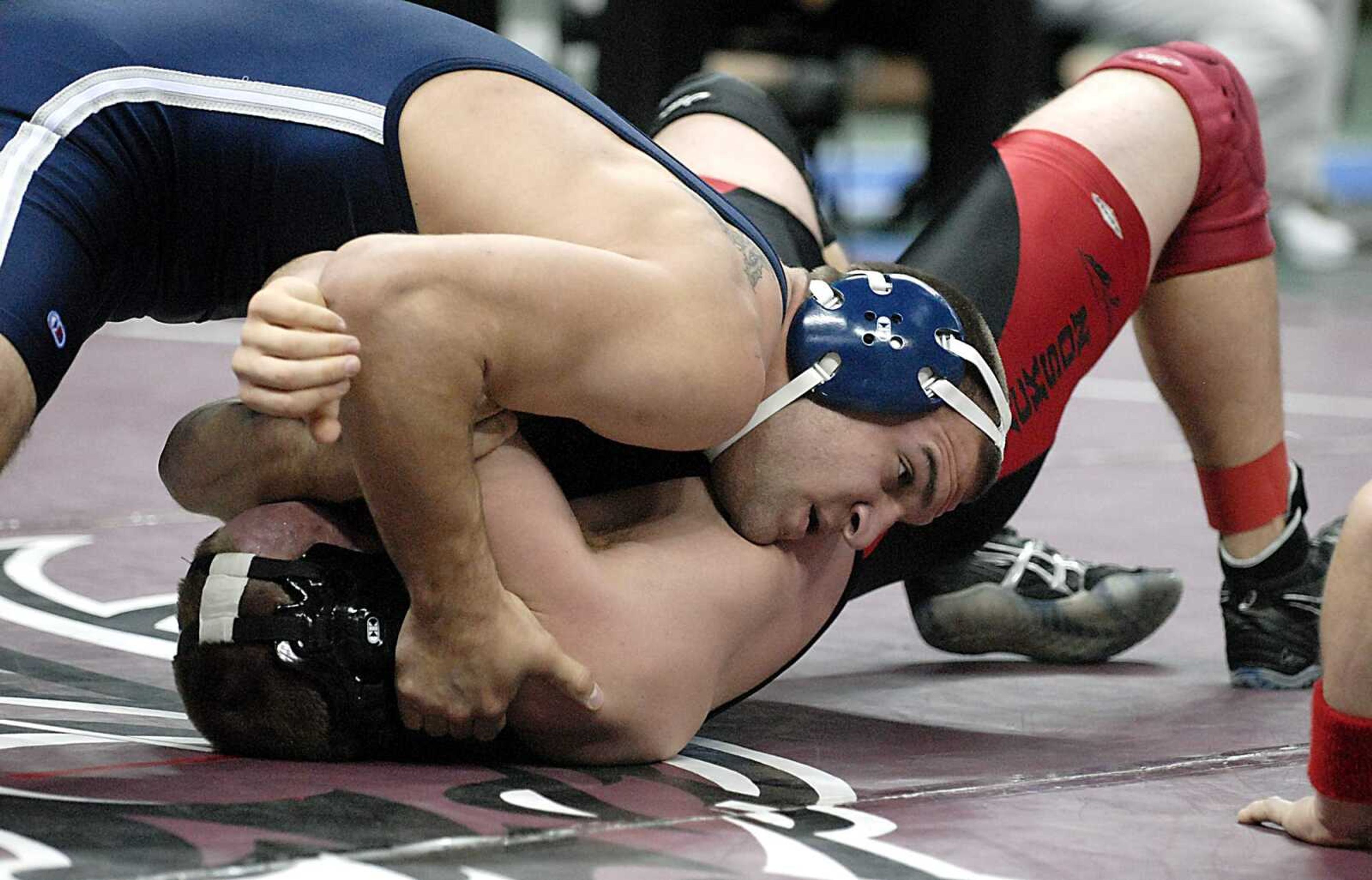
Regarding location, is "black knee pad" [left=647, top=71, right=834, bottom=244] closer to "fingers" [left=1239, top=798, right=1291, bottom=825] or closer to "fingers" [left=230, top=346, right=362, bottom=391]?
"fingers" [left=1239, top=798, right=1291, bottom=825]

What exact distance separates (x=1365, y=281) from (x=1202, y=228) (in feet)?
18.7

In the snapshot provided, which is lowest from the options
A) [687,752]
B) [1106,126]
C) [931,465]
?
[687,752]

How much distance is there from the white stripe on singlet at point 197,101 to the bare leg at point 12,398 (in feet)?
0.89

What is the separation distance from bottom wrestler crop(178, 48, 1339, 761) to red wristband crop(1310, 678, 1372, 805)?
62cm

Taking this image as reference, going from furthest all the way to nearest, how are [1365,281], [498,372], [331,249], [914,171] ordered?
[914,171]
[1365,281]
[331,249]
[498,372]

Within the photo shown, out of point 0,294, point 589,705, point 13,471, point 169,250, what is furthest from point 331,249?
point 13,471

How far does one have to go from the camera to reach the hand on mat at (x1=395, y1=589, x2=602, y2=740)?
2.04m

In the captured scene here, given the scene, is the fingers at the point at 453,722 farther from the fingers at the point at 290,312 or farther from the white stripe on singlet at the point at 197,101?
the white stripe on singlet at the point at 197,101

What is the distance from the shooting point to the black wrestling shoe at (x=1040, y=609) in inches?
116

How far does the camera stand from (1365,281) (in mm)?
8258

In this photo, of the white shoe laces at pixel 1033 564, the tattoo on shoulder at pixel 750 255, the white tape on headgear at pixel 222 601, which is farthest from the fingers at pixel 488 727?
the white shoe laces at pixel 1033 564

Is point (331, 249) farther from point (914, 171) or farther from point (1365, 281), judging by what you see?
point (914, 171)

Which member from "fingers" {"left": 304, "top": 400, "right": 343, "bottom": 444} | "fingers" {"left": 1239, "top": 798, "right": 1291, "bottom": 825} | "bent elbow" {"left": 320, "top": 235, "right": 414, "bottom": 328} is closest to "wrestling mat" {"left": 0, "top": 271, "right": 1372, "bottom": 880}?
"fingers" {"left": 1239, "top": 798, "right": 1291, "bottom": 825}

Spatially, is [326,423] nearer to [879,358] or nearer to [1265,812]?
[879,358]
